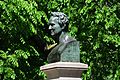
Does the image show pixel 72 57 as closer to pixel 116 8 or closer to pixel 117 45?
pixel 117 45

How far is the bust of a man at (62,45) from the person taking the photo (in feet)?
18.6

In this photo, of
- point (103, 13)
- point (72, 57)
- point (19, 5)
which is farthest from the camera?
point (103, 13)

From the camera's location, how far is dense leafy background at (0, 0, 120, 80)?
1033 cm

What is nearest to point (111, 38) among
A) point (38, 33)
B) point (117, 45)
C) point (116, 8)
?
point (117, 45)

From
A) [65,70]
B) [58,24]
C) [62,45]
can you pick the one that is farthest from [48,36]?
[65,70]

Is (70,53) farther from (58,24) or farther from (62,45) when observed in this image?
(58,24)

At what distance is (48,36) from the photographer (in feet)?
38.1

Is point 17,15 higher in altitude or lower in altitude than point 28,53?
higher

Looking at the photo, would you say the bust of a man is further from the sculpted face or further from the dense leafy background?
the dense leafy background

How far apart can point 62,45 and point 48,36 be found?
5.92m

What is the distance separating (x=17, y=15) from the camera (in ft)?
34.1

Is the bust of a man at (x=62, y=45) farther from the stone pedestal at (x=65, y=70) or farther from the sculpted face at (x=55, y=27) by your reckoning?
the stone pedestal at (x=65, y=70)

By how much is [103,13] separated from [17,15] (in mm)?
2418

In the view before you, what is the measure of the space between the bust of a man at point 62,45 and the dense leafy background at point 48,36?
4.17 m
